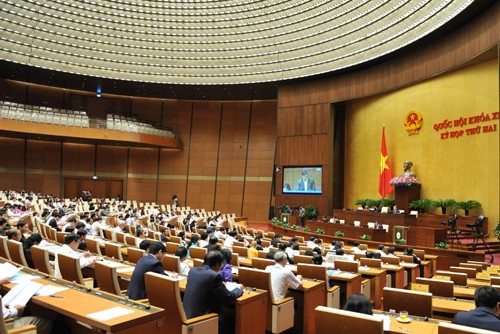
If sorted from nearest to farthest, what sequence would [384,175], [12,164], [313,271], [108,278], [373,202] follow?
[108,278] → [313,271] → [373,202] → [384,175] → [12,164]

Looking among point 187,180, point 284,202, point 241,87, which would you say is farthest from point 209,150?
point 284,202

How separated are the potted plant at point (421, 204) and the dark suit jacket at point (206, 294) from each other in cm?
1305

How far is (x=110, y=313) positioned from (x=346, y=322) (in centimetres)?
164

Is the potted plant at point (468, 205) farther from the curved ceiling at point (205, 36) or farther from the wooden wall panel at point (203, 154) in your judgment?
the wooden wall panel at point (203, 154)

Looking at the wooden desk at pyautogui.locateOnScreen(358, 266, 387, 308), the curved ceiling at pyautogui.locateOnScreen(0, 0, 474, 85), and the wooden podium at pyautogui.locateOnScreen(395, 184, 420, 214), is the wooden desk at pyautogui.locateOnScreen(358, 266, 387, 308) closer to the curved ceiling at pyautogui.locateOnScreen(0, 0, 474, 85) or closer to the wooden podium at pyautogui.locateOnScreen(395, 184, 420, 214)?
the wooden podium at pyautogui.locateOnScreen(395, 184, 420, 214)

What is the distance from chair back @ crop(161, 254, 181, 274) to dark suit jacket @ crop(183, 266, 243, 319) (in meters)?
1.52

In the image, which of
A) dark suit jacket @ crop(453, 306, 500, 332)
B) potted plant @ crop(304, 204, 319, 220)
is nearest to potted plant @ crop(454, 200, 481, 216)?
potted plant @ crop(304, 204, 319, 220)

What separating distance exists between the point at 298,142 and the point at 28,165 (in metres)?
15.6

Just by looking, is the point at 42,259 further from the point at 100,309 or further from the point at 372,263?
the point at 372,263

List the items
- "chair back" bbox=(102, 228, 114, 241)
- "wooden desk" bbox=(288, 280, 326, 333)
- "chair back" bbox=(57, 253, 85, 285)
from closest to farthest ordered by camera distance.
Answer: "chair back" bbox=(57, 253, 85, 285) → "wooden desk" bbox=(288, 280, 326, 333) → "chair back" bbox=(102, 228, 114, 241)

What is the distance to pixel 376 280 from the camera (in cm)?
632

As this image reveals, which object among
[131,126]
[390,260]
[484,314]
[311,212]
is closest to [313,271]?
[484,314]

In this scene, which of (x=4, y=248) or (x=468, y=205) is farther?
(x=468, y=205)

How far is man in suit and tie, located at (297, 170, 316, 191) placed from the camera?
788 inches
